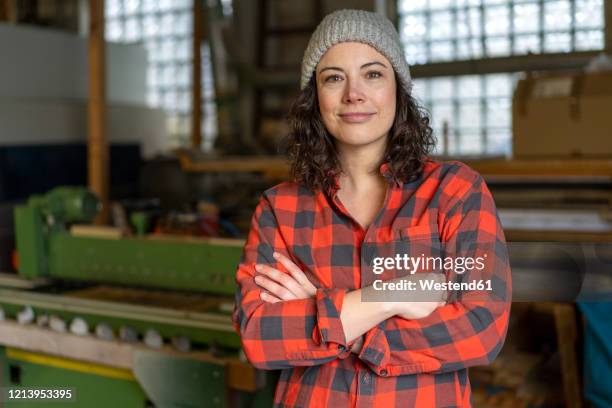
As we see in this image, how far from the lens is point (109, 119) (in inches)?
229

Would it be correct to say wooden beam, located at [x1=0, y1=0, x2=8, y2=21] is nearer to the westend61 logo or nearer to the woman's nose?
the woman's nose

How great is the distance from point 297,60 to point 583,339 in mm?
5790

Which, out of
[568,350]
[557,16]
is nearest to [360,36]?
[568,350]

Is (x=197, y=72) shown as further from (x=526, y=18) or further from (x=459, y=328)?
(x=459, y=328)

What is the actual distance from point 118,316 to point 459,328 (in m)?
1.27

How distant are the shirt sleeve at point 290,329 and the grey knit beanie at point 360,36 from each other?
425 mm

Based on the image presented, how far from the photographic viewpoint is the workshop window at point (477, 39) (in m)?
6.67

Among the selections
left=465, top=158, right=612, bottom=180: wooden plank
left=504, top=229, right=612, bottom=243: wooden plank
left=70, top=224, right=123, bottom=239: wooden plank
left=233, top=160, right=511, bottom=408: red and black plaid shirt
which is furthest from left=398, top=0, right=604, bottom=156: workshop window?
left=233, top=160, right=511, bottom=408: red and black plaid shirt

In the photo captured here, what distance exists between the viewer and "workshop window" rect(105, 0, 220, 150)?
8.88 meters

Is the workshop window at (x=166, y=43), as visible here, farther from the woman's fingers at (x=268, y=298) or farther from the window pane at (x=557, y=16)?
the woman's fingers at (x=268, y=298)

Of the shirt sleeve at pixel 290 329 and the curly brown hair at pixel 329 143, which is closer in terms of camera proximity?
the shirt sleeve at pixel 290 329

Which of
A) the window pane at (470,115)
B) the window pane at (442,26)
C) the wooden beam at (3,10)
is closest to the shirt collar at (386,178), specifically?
the wooden beam at (3,10)

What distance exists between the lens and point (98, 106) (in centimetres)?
408

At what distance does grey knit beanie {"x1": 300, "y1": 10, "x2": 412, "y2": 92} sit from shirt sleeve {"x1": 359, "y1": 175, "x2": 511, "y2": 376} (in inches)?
12.7
